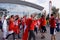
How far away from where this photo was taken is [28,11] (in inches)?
1121

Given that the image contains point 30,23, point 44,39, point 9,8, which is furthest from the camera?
point 9,8

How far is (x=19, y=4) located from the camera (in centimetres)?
2552

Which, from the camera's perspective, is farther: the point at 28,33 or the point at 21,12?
the point at 21,12

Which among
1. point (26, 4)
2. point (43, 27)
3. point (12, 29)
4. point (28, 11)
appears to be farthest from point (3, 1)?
point (12, 29)

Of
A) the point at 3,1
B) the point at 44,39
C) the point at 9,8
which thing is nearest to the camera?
the point at 44,39

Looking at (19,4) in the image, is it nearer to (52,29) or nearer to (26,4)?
(26,4)

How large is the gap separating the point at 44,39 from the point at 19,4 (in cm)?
895

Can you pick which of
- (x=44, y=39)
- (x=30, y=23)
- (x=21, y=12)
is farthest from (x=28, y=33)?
(x=21, y=12)

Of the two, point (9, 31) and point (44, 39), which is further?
point (44, 39)

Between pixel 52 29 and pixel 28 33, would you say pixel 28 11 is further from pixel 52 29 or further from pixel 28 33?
pixel 28 33

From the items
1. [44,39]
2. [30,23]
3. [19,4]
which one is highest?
[19,4]

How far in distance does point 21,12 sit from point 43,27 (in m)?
10.9

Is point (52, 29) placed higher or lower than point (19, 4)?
lower

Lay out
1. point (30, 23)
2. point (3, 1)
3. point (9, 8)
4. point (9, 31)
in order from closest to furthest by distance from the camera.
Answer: point (30, 23)
point (9, 31)
point (3, 1)
point (9, 8)
